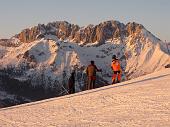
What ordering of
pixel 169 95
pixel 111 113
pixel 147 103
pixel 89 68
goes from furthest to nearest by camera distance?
pixel 89 68, pixel 169 95, pixel 147 103, pixel 111 113

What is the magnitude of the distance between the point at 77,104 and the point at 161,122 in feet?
18.6

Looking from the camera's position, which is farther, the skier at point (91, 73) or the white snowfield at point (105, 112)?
the skier at point (91, 73)

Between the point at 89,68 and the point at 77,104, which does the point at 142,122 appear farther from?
the point at 89,68

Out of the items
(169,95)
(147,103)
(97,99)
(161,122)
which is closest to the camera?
(161,122)

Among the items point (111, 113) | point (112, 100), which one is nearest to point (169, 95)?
point (112, 100)

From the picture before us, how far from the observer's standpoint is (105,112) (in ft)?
47.2

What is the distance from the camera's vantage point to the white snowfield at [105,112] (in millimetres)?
12531

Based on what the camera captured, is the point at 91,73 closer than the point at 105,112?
No

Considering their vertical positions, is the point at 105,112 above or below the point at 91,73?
below

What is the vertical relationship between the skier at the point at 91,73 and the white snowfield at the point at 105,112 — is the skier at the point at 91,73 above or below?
above

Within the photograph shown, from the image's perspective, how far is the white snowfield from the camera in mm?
12531

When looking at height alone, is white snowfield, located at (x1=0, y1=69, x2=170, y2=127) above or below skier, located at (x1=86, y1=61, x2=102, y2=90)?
below

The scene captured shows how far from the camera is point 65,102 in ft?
59.9

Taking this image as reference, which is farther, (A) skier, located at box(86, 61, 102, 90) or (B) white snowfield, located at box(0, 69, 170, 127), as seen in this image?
(A) skier, located at box(86, 61, 102, 90)
